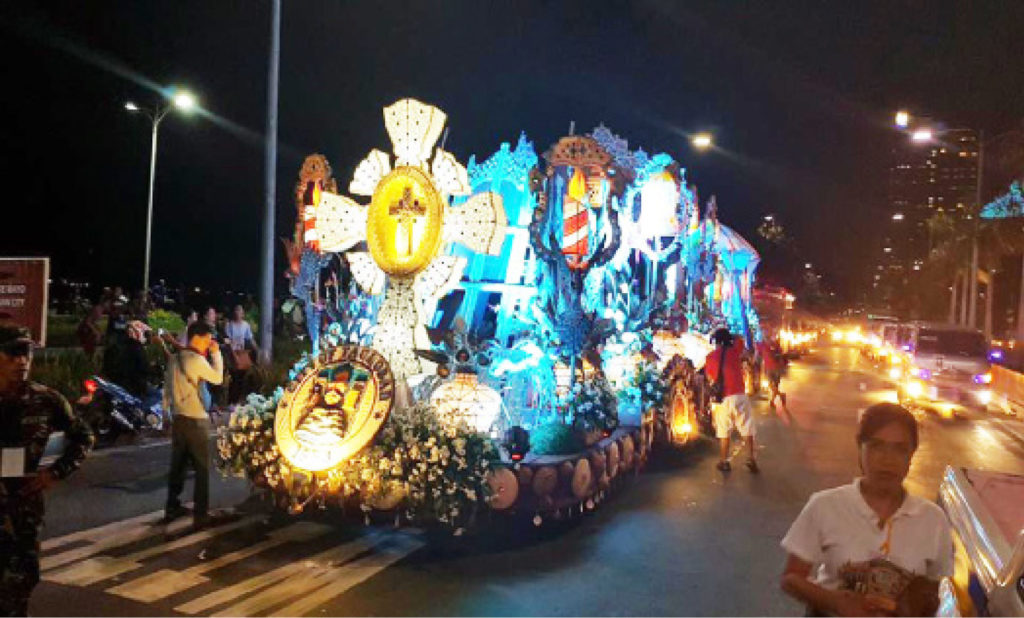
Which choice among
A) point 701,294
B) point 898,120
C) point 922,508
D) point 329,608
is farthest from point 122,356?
point 898,120

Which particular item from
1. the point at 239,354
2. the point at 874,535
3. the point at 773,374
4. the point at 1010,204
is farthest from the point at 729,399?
the point at 1010,204

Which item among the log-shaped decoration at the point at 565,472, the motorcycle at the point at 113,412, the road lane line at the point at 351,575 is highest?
the log-shaped decoration at the point at 565,472

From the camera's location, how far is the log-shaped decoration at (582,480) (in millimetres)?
7984

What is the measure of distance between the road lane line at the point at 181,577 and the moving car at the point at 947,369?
633 inches

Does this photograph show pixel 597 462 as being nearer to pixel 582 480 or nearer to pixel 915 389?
pixel 582 480

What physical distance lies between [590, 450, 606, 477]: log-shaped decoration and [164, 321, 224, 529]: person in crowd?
3.65 meters

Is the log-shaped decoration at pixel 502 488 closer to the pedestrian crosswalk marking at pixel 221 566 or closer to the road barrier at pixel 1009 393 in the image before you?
the pedestrian crosswalk marking at pixel 221 566

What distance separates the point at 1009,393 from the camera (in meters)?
21.5

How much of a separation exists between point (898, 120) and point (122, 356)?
17.5m

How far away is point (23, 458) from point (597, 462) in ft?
18.7

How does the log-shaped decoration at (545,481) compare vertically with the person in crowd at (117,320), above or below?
below

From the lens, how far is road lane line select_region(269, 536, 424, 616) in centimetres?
562

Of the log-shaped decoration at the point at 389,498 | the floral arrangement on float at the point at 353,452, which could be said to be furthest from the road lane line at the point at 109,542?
the log-shaped decoration at the point at 389,498

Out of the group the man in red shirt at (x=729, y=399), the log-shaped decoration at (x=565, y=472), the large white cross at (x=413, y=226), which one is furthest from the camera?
the man in red shirt at (x=729, y=399)
